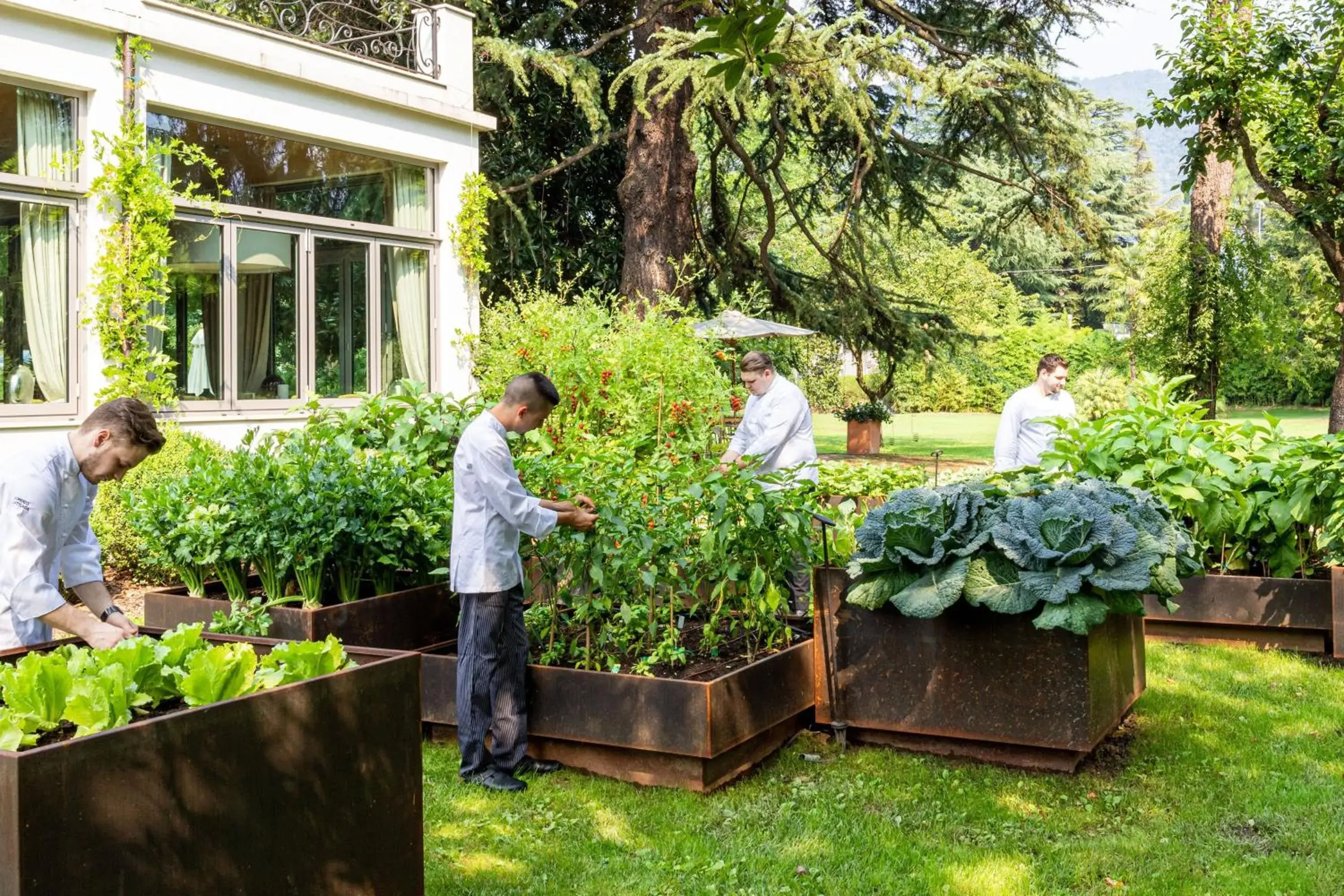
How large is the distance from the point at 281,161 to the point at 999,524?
9014mm

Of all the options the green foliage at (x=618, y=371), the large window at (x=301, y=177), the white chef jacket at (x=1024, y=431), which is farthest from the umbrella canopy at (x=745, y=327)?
the white chef jacket at (x=1024, y=431)

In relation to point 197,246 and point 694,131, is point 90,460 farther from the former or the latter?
point 694,131

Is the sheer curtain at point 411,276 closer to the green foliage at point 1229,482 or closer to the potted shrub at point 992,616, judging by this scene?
the green foliage at point 1229,482

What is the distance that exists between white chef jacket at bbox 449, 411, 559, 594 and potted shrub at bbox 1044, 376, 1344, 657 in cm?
352

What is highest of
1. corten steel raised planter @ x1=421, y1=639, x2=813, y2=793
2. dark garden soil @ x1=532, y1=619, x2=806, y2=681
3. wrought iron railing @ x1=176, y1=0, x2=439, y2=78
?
wrought iron railing @ x1=176, y1=0, x2=439, y2=78

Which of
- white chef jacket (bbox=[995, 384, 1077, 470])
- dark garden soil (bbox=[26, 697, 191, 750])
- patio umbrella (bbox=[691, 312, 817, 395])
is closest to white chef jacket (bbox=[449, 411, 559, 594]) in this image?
dark garden soil (bbox=[26, 697, 191, 750])

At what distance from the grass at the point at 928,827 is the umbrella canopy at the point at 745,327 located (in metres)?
9.78

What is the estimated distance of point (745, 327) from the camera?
54.0 ft

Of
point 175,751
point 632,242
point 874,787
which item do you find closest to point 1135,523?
point 874,787

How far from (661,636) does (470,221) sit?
875 cm

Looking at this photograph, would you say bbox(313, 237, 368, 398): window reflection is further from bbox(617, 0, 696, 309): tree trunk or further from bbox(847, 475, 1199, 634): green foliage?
bbox(847, 475, 1199, 634): green foliage

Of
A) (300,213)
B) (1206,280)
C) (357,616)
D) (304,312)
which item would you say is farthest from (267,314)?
(1206,280)

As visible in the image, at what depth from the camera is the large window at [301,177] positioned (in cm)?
1114

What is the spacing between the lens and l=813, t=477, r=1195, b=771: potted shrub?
498cm
